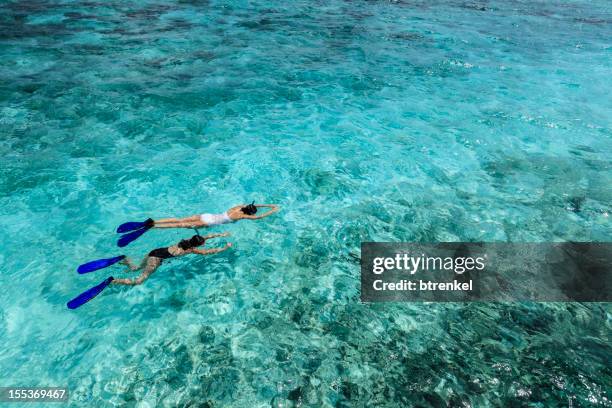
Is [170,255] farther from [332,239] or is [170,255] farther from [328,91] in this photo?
[328,91]

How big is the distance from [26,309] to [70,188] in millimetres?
3329

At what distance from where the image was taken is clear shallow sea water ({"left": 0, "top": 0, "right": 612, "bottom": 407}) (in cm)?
510

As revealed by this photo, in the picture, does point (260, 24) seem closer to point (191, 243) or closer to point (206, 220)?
point (206, 220)

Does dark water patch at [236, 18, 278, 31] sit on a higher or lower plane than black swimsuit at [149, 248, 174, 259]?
higher

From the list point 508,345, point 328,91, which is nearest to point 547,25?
point 328,91

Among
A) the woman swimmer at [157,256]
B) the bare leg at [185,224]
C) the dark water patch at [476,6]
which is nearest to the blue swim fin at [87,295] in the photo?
the woman swimmer at [157,256]

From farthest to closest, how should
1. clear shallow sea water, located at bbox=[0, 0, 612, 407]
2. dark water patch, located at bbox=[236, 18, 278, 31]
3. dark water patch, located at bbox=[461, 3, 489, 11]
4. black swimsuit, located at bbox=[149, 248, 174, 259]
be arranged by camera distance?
dark water patch, located at bbox=[461, 3, 489, 11] < dark water patch, located at bbox=[236, 18, 278, 31] < black swimsuit, located at bbox=[149, 248, 174, 259] < clear shallow sea water, located at bbox=[0, 0, 612, 407]

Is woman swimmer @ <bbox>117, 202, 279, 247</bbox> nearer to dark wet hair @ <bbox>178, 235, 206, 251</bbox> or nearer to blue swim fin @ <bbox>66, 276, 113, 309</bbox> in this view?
dark wet hair @ <bbox>178, 235, 206, 251</bbox>

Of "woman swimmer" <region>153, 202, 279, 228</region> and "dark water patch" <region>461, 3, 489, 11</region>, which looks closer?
"woman swimmer" <region>153, 202, 279, 228</region>

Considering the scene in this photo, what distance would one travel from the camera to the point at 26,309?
19.2 feet

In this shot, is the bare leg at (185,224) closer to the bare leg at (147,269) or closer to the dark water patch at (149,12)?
the bare leg at (147,269)

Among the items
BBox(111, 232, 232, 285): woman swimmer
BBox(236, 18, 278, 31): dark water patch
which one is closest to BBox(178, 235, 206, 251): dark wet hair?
BBox(111, 232, 232, 285): woman swimmer

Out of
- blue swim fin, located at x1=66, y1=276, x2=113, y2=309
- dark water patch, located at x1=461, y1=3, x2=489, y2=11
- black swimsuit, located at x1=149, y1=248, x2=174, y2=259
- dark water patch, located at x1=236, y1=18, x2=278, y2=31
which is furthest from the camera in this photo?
dark water patch, located at x1=461, y1=3, x2=489, y2=11

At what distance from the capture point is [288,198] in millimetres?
8492
